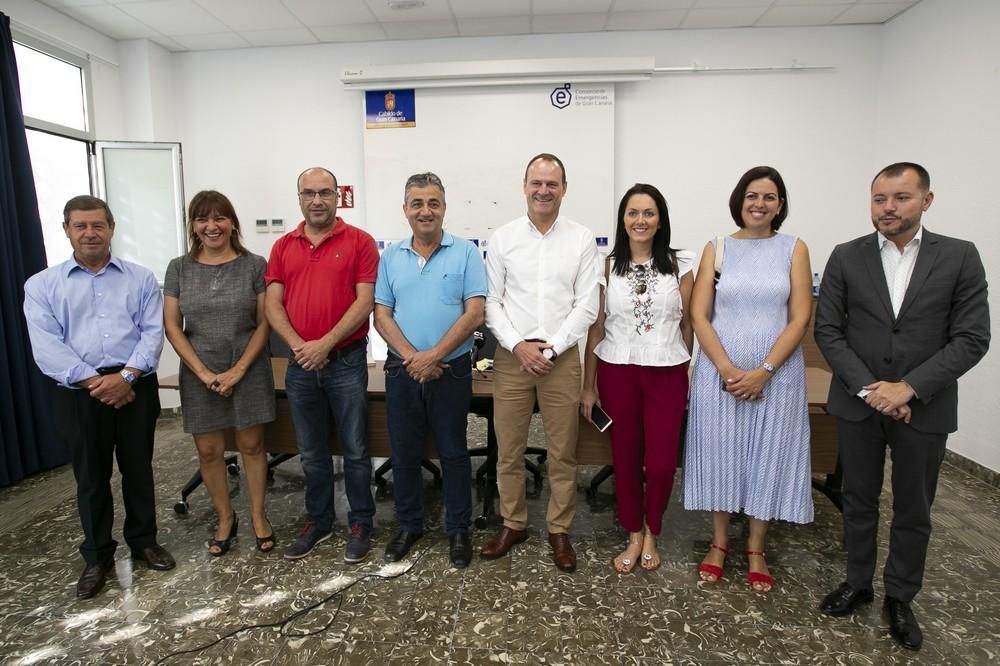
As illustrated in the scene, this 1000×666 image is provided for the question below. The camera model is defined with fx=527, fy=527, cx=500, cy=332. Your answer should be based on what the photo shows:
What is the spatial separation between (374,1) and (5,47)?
2.46 meters

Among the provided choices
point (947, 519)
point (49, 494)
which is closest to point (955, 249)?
point (947, 519)

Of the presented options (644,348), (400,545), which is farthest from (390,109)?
(400,545)

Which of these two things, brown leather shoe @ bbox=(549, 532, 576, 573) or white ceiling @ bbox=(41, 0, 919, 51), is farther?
white ceiling @ bbox=(41, 0, 919, 51)

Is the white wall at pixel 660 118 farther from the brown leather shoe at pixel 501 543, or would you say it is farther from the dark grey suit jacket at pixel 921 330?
the brown leather shoe at pixel 501 543

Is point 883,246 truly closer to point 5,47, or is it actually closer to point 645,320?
point 645,320

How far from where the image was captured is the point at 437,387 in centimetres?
228

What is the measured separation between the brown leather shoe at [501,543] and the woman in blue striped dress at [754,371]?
0.80 m

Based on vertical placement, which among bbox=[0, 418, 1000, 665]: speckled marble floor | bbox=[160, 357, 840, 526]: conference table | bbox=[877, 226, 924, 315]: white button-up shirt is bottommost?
bbox=[0, 418, 1000, 665]: speckled marble floor

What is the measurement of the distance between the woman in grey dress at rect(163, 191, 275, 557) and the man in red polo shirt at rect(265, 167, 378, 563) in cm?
12

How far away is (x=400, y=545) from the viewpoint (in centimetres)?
242

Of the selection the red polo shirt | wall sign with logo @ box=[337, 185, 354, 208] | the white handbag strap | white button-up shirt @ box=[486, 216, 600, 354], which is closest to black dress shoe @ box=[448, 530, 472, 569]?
white button-up shirt @ box=[486, 216, 600, 354]

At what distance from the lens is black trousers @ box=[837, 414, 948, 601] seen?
5.98 ft

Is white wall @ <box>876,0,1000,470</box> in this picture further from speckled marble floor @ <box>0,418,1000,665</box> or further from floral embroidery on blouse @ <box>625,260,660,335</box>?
floral embroidery on blouse @ <box>625,260,660,335</box>

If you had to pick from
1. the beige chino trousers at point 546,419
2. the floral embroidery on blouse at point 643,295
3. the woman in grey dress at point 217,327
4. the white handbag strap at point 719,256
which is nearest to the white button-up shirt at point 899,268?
the white handbag strap at point 719,256
